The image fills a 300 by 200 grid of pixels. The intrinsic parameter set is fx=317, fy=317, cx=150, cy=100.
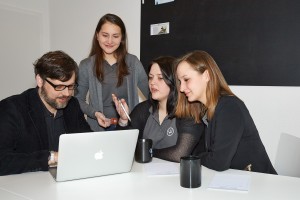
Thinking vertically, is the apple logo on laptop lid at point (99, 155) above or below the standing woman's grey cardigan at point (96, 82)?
→ below

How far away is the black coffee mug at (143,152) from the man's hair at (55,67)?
531 mm

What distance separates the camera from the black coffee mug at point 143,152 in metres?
1.64

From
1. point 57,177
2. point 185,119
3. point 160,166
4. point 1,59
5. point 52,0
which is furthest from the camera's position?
point 52,0

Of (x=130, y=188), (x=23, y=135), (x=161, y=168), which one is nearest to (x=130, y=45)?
(x=23, y=135)

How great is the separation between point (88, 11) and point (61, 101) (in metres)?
2.31

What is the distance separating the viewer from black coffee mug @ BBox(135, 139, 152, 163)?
1.64 m

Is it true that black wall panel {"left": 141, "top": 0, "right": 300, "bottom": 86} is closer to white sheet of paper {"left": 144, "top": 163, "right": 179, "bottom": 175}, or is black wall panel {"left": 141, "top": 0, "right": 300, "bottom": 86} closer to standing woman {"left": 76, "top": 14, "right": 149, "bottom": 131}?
standing woman {"left": 76, "top": 14, "right": 149, "bottom": 131}

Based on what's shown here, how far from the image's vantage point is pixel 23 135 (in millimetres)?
1617

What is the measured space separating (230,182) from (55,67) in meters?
1.04

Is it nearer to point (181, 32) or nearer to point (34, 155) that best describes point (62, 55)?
point (34, 155)

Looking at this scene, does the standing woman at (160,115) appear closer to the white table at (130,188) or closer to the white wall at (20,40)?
the white table at (130,188)

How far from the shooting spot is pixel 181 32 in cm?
291

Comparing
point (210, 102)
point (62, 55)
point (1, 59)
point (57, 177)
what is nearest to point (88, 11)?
point (1, 59)

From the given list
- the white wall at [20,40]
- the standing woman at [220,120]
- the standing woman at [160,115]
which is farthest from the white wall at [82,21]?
the standing woman at [220,120]
